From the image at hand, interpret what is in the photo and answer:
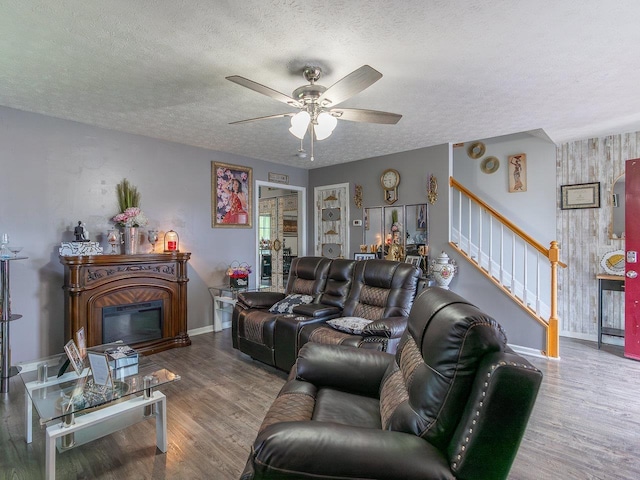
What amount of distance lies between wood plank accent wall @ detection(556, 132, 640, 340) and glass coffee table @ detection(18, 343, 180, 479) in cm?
504

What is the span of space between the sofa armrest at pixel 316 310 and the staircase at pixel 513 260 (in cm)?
211

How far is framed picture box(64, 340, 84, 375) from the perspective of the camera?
219 cm

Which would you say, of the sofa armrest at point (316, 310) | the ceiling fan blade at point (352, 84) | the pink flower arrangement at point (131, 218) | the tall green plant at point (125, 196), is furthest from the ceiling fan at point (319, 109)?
the tall green plant at point (125, 196)

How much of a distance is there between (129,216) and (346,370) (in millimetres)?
3286

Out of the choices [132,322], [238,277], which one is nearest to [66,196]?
[132,322]

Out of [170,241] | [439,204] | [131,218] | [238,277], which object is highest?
[439,204]

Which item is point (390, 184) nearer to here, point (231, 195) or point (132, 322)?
point (231, 195)

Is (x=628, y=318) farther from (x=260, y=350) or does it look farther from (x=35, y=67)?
(x=35, y=67)

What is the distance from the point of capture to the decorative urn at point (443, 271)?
4355 mm

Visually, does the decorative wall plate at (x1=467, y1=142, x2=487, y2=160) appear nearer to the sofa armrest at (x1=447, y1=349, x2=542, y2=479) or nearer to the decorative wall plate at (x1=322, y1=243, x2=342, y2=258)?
the decorative wall plate at (x1=322, y1=243, x2=342, y2=258)

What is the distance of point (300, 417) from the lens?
152cm

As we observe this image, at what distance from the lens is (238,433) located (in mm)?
2281

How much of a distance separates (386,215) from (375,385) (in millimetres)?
3761

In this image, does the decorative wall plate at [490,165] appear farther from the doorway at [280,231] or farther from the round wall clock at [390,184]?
the doorway at [280,231]
